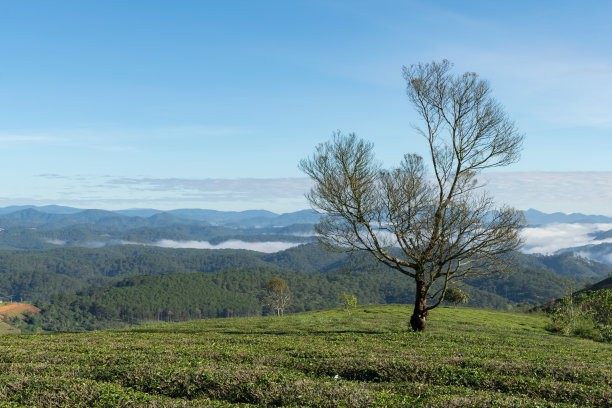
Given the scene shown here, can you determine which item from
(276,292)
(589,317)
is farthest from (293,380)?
(276,292)

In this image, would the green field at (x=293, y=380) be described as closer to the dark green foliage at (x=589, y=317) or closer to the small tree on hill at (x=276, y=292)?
the dark green foliage at (x=589, y=317)

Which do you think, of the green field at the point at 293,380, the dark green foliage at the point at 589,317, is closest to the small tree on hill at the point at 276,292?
the dark green foliage at the point at 589,317

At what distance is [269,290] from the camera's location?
399 ft

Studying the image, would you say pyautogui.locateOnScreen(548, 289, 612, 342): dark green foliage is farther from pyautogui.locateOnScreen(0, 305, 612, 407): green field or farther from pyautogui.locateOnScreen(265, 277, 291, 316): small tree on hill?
pyautogui.locateOnScreen(265, 277, 291, 316): small tree on hill

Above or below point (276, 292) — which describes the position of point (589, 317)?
above

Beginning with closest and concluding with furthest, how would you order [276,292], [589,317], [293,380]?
[293,380], [589,317], [276,292]

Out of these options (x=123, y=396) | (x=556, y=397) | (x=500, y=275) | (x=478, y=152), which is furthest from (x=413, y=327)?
(x=123, y=396)

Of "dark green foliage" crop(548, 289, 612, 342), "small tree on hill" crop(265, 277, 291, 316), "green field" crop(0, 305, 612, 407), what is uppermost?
"green field" crop(0, 305, 612, 407)

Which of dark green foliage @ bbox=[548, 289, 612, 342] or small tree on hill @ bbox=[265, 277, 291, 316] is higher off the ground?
dark green foliage @ bbox=[548, 289, 612, 342]

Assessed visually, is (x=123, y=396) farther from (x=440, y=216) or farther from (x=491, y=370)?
(x=440, y=216)

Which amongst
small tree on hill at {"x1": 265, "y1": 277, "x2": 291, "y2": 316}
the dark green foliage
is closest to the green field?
the dark green foliage

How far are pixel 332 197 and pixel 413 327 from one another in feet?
36.3

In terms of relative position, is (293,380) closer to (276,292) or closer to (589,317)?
(589,317)

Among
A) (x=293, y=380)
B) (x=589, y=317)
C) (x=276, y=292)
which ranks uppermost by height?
(x=293, y=380)
